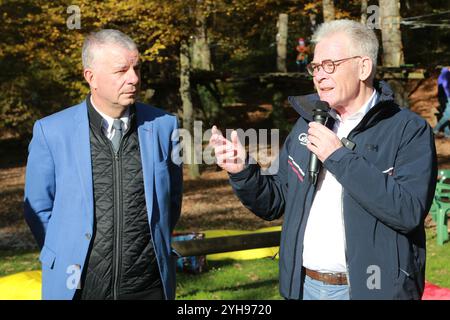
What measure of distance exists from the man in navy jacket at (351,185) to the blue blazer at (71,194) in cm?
57

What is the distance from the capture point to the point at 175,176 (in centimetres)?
418

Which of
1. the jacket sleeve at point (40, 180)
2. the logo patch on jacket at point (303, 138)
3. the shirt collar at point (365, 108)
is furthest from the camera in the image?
the jacket sleeve at point (40, 180)

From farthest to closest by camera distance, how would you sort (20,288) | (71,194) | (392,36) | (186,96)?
1. (186,96)
2. (392,36)
3. (20,288)
4. (71,194)

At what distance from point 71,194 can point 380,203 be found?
1.66 m

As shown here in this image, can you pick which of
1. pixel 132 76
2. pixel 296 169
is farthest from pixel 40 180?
pixel 296 169

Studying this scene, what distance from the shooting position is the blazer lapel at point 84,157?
3668 mm

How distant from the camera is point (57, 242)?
3.72 m

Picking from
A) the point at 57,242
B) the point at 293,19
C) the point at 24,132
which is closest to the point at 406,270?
the point at 57,242

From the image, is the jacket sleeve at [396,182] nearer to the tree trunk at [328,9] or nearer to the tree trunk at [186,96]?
the tree trunk at [328,9]

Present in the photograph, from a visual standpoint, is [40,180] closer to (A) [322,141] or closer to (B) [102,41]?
(B) [102,41]

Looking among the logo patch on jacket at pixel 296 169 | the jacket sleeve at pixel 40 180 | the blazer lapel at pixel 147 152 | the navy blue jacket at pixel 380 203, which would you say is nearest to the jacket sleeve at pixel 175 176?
the blazer lapel at pixel 147 152

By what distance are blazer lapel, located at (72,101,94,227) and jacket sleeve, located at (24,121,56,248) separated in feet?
0.54

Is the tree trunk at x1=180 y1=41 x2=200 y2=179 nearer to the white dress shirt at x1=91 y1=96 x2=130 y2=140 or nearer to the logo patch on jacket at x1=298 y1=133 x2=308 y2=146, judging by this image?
the white dress shirt at x1=91 y1=96 x2=130 y2=140

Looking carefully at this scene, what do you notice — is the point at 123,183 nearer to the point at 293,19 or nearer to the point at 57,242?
the point at 57,242
